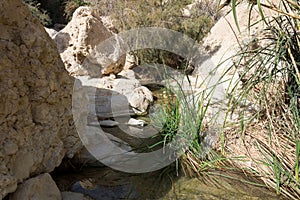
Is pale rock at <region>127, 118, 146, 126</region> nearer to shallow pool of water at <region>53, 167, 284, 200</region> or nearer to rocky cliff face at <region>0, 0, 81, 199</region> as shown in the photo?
shallow pool of water at <region>53, 167, 284, 200</region>

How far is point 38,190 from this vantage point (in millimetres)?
1551

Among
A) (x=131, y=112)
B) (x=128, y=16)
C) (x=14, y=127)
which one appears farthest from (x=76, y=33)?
(x=14, y=127)

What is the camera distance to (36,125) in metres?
1.67

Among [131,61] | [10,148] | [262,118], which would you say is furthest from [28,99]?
[131,61]

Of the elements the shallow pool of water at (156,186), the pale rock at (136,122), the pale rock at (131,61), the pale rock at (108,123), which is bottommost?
the shallow pool of water at (156,186)

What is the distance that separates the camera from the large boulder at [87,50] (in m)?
4.62

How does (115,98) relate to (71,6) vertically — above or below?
below

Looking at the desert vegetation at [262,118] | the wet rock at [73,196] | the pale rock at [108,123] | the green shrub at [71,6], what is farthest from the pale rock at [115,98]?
the green shrub at [71,6]

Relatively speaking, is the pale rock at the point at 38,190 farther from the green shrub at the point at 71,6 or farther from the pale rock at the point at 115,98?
the green shrub at the point at 71,6

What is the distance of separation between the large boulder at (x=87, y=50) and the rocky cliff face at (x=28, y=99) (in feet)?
9.26

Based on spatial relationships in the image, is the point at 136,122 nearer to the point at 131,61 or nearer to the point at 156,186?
the point at 156,186

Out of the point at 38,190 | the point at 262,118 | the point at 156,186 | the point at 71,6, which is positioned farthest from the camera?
the point at 71,6

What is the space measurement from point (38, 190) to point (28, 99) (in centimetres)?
51

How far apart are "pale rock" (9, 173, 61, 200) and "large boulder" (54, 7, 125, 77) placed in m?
3.16
